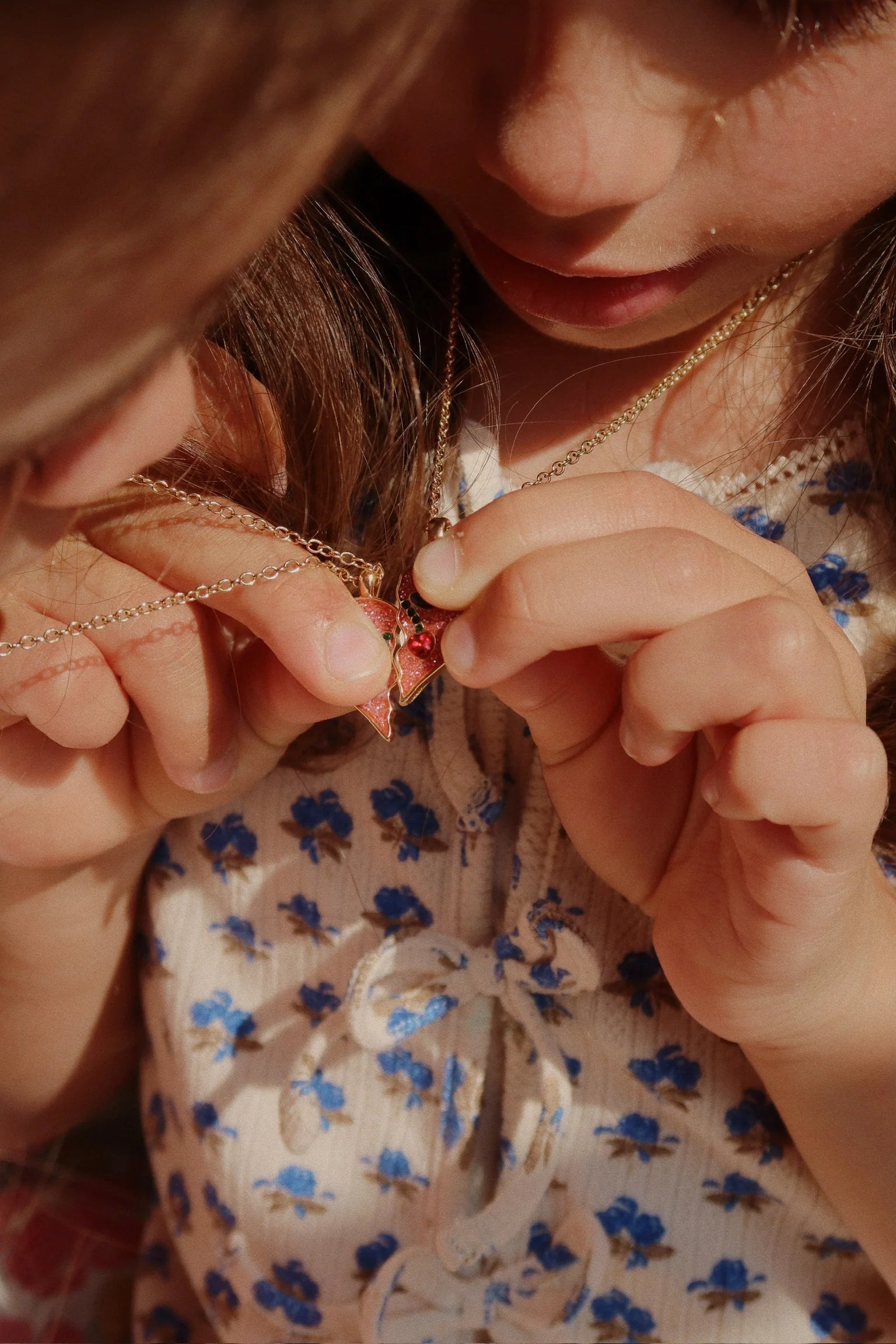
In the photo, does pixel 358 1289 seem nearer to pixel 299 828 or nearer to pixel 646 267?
pixel 299 828

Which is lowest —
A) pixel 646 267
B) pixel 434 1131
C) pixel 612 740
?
pixel 434 1131

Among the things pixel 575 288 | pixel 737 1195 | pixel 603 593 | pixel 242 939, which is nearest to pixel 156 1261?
pixel 242 939

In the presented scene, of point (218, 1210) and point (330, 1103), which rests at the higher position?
point (330, 1103)

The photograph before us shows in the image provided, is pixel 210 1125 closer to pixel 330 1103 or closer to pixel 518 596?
pixel 330 1103

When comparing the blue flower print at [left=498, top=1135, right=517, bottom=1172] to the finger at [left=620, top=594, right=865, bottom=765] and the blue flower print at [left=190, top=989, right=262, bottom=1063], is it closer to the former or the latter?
the blue flower print at [left=190, top=989, right=262, bottom=1063]

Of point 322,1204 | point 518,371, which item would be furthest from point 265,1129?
point 518,371

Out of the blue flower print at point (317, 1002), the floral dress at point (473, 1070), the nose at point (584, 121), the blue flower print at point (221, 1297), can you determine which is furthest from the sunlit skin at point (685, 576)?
the blue flower print at point (221, 1297)
